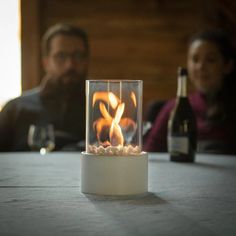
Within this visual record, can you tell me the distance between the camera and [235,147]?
239 cm

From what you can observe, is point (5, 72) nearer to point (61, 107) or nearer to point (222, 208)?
point (61, 107)

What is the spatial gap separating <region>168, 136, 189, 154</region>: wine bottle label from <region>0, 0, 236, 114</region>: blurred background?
2326 millimetres

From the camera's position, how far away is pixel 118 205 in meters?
0.78

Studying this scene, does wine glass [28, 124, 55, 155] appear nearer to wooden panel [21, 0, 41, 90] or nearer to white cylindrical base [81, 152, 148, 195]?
white cylindrical base [81, 152, 148, 195]

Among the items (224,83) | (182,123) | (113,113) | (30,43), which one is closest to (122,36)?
(30,43)

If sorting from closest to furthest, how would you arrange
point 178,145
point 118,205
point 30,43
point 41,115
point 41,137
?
point 118,205 → point 178,145 → point 41,137 → point 41,115 → point 30,43

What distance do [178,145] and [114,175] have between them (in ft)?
2.06

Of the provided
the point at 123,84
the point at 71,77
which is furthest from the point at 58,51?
the point at 123,84

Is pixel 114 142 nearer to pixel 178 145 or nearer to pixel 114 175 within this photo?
pixel 114 175

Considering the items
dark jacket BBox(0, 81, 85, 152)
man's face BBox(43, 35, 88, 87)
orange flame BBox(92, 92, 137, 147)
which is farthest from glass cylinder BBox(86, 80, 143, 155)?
man's face BBox(43, 35, 88, 87)

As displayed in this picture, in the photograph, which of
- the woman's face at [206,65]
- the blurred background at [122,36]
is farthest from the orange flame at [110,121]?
the blurred background at [122,36]

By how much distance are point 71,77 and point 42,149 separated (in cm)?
137

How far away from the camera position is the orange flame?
915mm

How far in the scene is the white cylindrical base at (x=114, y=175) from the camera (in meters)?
0.84
